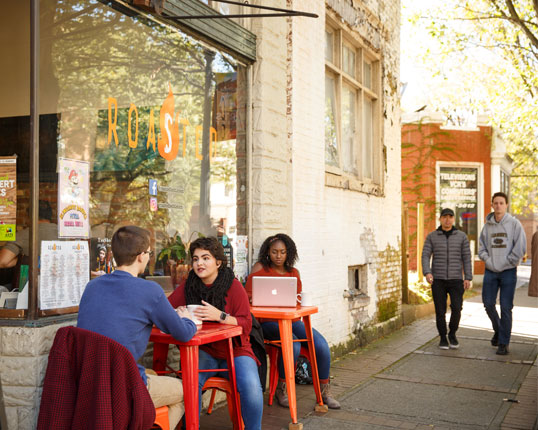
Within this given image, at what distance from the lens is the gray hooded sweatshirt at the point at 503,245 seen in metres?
8.55

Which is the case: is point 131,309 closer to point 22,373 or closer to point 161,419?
point 161,419

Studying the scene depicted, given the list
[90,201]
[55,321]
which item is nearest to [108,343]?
[55,321]

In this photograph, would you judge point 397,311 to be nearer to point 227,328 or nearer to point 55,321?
point 227,328

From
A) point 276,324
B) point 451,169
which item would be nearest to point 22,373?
point 276,324

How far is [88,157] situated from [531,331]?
8603 mm

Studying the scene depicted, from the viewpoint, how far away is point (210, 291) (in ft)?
15.6

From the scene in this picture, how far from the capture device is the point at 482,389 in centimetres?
666

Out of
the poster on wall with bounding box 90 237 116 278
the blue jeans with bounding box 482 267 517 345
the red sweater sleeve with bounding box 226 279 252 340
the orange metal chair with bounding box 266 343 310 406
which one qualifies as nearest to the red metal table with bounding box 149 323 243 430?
the red sweater sleeve with bounding box 226 279 252 340

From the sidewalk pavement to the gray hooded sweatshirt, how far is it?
121cm

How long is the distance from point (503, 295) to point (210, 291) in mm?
5225

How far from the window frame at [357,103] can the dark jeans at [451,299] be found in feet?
5.58

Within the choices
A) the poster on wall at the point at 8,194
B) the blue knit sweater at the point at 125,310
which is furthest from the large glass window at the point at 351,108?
the blue knit sweater at the point at 125,310

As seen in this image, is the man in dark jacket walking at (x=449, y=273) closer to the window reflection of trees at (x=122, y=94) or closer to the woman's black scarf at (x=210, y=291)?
the window reflection of trees at (x=122, y=94)

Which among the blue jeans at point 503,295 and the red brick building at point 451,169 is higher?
the red brick building at point 451,169
